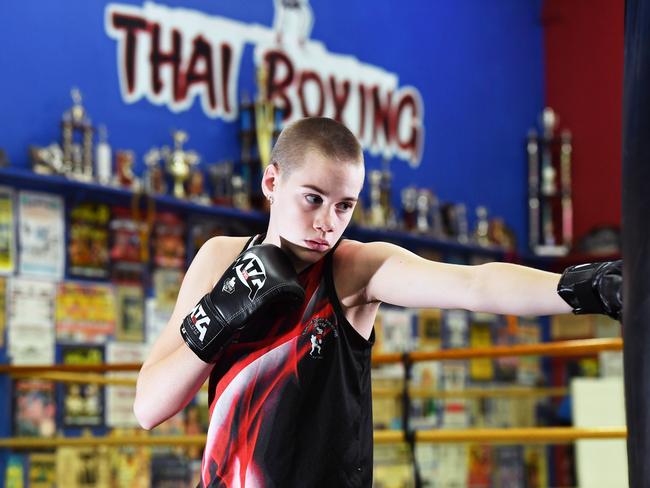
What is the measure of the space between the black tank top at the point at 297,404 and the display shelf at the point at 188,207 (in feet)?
11.6

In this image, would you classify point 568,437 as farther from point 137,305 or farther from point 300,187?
point 137,305

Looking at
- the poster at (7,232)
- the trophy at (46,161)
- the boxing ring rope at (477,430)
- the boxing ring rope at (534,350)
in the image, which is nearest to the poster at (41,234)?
the poster at (7,232)

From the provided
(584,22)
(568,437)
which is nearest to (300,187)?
(568,437)

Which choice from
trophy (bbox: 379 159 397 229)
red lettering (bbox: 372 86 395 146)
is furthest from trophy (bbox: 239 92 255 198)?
red lettering (bbox: 372 86 395 146)

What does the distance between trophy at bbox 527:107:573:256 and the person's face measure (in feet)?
20.2

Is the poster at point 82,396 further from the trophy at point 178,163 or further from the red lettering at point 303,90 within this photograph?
the red lettering at point 303,90

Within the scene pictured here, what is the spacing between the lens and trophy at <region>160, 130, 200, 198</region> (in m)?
5.49

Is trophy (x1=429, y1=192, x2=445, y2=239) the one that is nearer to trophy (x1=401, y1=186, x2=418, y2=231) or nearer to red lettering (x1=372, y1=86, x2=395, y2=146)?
trophy (x1=401, y1=186, x2=418, y2=231)

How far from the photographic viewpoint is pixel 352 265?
153 centimetres

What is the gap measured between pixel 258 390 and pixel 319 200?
28 cm

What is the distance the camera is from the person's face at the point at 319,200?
4.69 feet

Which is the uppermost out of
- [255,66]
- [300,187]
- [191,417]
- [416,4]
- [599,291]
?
[416,4]

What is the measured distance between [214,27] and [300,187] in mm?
4770

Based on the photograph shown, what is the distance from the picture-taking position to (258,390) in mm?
1463
